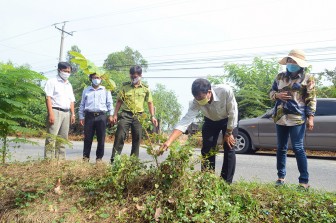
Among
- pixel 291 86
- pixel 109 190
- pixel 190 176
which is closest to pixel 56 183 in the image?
pixel 109 190

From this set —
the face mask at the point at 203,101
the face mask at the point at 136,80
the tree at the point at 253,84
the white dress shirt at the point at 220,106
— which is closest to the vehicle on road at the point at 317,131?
the tree at the point at 253,84

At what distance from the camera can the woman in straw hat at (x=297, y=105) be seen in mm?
4117

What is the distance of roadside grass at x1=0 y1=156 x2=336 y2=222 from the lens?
310cm

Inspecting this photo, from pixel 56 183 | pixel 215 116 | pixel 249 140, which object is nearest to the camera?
pixel 56 183

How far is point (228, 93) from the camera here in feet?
12.9

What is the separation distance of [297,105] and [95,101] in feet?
11.2

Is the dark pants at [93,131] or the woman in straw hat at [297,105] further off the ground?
the woman in straw hat at [297,105]

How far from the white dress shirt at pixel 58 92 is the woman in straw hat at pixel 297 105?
3.55 meters

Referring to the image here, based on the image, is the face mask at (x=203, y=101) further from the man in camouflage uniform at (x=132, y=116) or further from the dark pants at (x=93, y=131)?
the dark pants at (x=93, y=131)

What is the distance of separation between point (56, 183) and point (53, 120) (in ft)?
5.83

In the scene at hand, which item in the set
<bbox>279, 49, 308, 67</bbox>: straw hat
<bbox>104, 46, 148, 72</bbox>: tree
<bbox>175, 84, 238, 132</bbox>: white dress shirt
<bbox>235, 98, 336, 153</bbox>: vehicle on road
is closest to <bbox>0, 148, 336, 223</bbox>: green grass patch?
<bbox>175, 84, 238, 132</bbox>: white dress shirt

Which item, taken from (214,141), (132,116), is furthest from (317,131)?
(132,116)

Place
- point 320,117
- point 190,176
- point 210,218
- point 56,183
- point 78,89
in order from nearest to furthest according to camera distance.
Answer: point 210,218
point 190,176
point 56,183
point 320,117
point 78,89

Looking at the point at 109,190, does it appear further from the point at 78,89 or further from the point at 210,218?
the point at 78,89
